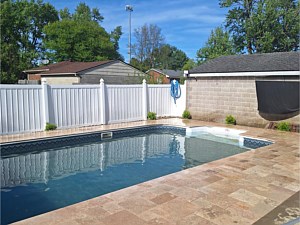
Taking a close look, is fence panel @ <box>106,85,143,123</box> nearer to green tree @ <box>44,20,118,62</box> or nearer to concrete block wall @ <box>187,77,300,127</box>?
concrete block wall @ <box>187,77,300,127</box>

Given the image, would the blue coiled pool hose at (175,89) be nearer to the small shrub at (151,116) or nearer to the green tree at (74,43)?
the small shrub at (151,116)

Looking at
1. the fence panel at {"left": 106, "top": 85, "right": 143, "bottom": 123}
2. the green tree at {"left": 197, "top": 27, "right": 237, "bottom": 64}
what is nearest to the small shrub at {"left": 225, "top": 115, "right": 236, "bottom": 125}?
the fence panel at {"left": 106, "top": 85, "right": 143, "bottom": 123}

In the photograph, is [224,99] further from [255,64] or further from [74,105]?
[74,105]

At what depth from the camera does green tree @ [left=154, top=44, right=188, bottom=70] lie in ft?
153

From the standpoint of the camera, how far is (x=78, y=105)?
10.2 m

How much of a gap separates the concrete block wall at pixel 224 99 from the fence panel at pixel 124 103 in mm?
2718

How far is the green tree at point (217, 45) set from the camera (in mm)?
26727

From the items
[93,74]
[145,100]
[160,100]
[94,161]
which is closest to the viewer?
[94,161]

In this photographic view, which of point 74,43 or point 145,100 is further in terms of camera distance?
point 74,43

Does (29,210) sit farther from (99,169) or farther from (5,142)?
(5,142)

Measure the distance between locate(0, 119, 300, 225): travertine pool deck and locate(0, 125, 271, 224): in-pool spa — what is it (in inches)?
41.2

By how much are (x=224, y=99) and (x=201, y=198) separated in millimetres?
8516

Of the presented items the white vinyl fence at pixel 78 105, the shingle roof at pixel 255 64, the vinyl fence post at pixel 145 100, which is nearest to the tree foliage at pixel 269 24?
the shingle roof at pixel 255 64

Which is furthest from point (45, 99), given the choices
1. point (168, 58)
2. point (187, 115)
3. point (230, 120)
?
point (168, 58)
